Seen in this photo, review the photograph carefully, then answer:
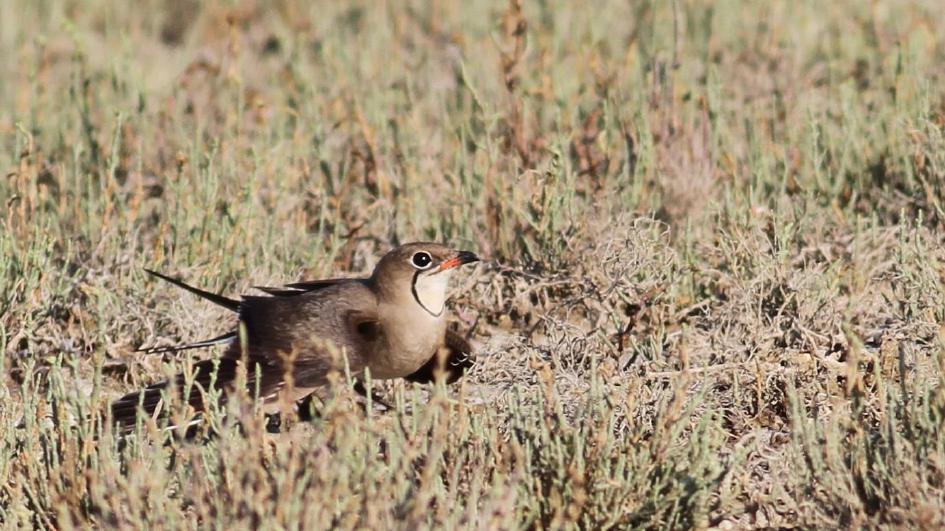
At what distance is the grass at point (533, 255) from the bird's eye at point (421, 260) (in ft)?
1.26

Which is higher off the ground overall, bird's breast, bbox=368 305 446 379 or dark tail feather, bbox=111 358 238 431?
bird's breast, bbox=368 305 446 379

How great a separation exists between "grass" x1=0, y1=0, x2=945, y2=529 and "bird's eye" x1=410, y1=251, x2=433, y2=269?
38 cm

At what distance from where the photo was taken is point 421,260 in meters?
5.20

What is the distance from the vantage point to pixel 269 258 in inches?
235

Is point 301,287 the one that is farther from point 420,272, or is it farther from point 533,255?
point 533,255

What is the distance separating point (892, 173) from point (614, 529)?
305 centimetres

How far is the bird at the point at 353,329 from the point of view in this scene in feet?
16.0

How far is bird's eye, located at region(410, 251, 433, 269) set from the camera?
5.18 metres

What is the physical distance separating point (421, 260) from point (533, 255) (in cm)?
77

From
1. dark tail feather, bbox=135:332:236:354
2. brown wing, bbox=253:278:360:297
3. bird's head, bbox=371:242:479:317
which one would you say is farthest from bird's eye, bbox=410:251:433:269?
dark tail feather, bbox=135:332:236:354

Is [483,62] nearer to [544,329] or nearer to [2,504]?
[544,329]

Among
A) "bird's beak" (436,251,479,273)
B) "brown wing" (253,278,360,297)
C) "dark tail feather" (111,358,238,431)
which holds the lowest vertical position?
"dark tail feather" (111,358,238,431)

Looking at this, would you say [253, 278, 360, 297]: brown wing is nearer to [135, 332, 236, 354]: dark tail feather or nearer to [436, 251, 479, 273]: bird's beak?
[135, 332, 236, 354]: dark tail feather

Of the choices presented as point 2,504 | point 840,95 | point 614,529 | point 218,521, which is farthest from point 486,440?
point 840,95
